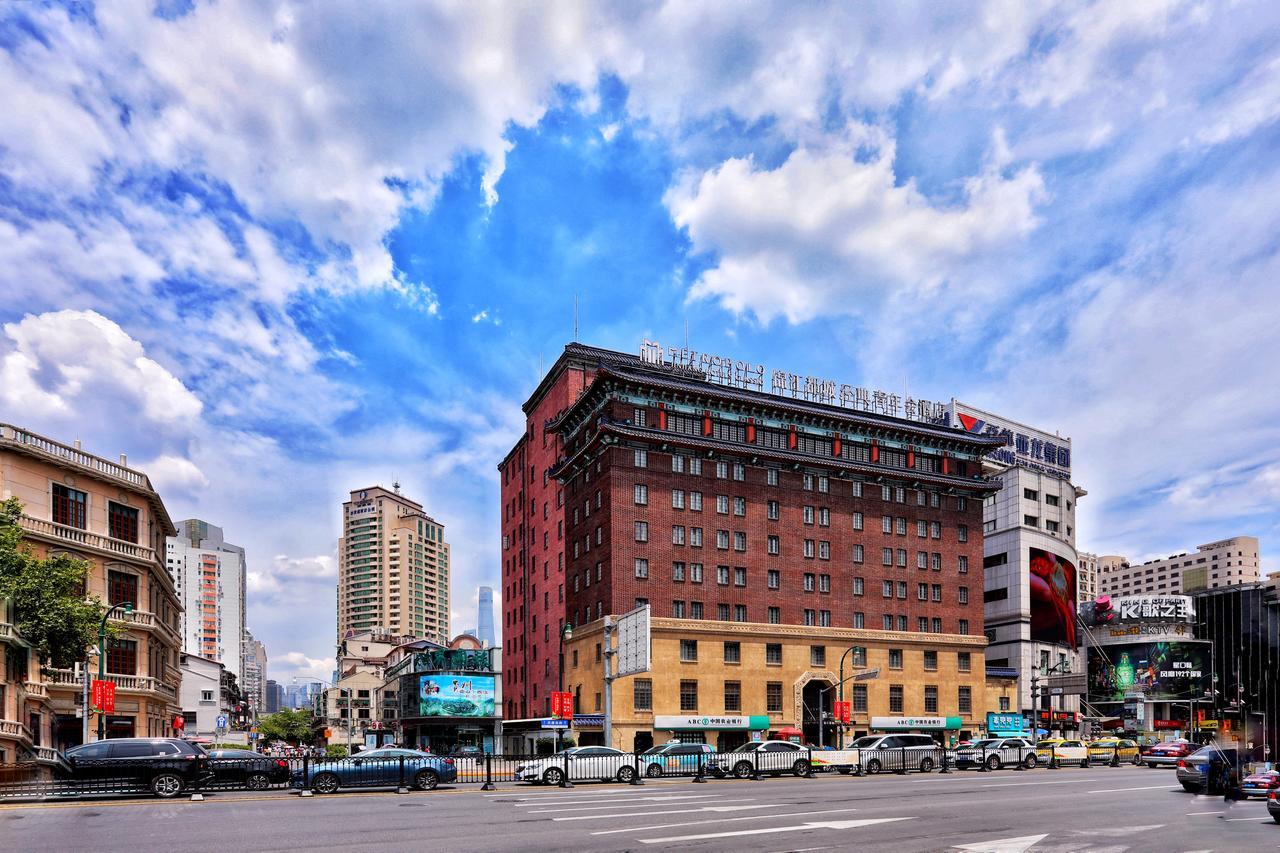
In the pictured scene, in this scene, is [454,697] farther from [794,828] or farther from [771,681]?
[794,828]

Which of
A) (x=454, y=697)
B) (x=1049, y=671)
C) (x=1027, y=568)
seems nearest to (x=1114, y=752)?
(x=1049, y=671)

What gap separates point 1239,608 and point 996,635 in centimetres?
6192

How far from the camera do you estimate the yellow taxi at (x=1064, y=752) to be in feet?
174

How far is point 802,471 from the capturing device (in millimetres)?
77312

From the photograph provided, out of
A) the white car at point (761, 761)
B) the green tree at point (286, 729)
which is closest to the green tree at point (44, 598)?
the white car at point (761, 761)

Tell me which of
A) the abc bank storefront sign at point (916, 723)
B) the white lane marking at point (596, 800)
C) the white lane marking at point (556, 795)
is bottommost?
the abc bank storefront sign at point (916, 723)

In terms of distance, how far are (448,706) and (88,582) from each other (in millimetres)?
A: 61026

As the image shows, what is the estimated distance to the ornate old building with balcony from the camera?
142ft

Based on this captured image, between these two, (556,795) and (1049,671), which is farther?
(1049,671)

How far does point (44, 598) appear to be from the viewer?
3853 centimetres

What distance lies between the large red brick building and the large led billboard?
153ft

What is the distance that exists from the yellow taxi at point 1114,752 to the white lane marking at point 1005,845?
1675 inches

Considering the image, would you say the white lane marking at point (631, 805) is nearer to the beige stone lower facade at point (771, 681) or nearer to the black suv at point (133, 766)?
the black suv at point (133, 766)

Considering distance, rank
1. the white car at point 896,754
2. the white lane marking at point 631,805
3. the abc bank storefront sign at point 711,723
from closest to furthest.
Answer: the white lane marking at point 631,805
the white car at point 896,754
the abc bank storefront sign at point 711,723
